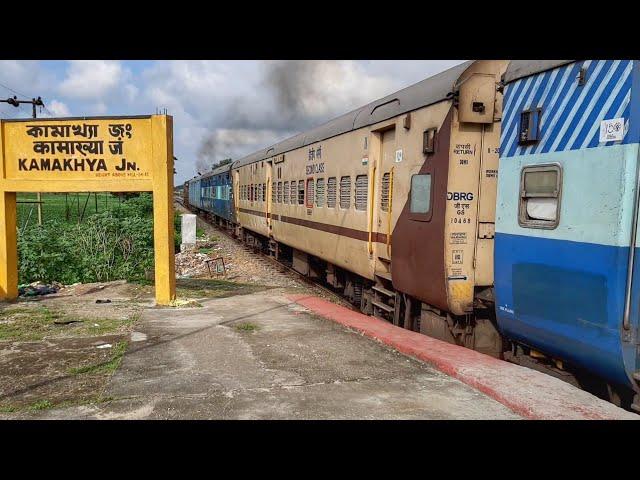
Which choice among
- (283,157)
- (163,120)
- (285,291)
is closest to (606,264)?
(163,120)

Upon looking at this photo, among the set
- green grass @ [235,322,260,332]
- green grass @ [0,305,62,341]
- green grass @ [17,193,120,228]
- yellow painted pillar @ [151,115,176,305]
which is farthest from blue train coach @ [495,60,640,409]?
green grass @ [17,193,120,228]

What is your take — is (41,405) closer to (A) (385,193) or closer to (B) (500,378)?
(B) (500,378)

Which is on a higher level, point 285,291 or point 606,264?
point 606,264

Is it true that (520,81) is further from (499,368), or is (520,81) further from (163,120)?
(163,120)

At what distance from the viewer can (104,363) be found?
5617 mm

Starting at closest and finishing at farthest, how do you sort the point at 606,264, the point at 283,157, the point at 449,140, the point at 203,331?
the point at 606,264 < the point at 449,140 < the point at 203,331 < the point at 283,157

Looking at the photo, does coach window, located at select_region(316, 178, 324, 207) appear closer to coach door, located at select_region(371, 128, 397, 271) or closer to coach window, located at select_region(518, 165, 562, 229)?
coach door, located at select_region(371, 128, 397, 271)

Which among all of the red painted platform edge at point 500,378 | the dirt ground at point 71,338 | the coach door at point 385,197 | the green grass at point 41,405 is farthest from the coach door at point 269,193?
the green grass at point 41,405

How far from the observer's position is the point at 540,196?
187 inches

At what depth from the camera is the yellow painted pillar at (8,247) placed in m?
9.02

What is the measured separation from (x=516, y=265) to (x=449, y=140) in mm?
1811

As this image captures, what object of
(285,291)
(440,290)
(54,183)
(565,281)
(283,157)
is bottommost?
(285,291)

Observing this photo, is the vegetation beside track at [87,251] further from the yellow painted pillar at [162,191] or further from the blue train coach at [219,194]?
the blue train coach at [219,194]

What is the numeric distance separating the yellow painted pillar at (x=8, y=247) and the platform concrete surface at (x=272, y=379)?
336cm
